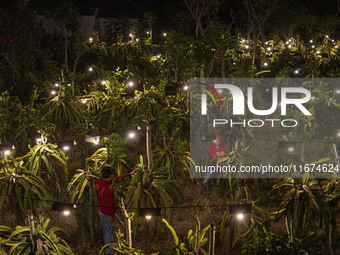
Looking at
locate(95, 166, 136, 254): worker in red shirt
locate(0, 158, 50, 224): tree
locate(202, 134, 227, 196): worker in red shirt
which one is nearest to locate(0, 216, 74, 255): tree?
locate(0, 158, 50, 224): tree

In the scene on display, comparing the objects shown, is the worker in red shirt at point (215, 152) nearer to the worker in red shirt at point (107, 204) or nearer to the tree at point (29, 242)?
the worker in red shirt at point (107, 204)

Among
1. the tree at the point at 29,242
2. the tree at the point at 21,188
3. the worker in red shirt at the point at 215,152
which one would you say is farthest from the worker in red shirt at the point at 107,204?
the worker in red shirt at the point at 215,152

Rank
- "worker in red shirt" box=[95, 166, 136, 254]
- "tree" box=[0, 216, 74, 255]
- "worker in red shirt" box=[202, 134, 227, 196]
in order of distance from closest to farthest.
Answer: "tree" box=[0, 216, 74, 255] < "worker in red shirt" box=[95, 166, 136, 254] < "worker in red shirt" box=[202, 134, 227, 196]

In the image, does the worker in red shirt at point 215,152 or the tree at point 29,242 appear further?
the worker in red shirt at point 215,152

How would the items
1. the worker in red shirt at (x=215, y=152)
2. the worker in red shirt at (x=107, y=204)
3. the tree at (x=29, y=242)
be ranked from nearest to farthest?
1. the tree at (x=29, y=242)
2. the worker in red shirt at (x=107, y=204)
3. the worker in red shirt at (x=215, y=152)

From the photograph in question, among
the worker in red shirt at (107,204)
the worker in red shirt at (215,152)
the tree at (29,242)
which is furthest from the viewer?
the worker in red shirt at (215,152)

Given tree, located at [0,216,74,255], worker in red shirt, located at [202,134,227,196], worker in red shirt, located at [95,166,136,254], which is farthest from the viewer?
worker in red shirt, located at [202,134,227,196]

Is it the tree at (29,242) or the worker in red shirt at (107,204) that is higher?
the worker in red shirt at (107,204)

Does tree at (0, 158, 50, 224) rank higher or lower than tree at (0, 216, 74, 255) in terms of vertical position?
higher

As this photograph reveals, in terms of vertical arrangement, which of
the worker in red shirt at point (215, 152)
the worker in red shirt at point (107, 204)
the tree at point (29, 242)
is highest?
the worker in red shirt at point (215, 152)

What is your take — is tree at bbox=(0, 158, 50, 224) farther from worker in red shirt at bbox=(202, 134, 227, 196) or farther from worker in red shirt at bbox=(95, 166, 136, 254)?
worker in red shirt at bbox=(202, 134, 227, 196)

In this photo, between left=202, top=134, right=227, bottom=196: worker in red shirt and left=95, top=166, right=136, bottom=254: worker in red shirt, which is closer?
left=95, top=166, right=136, bottom=254: worker in red shirt

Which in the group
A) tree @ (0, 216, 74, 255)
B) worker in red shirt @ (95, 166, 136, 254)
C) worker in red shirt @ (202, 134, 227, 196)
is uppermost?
worker in red shirt @ (202, 134, 227, 196)

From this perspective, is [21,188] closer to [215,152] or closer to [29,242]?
[29,242]
